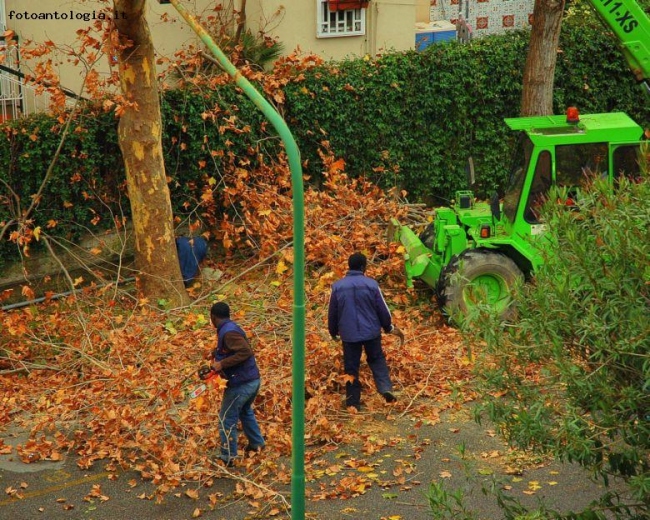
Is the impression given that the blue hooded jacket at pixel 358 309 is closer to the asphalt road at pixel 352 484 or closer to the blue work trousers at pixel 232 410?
the asphalt road at pixel 352 484

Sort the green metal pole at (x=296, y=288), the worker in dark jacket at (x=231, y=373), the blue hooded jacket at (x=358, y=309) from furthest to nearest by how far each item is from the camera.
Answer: the blue hooded jacket at (x=358, y=309) → the worker in dark jacket at (x=231, y=373) → the green metal pole at (x=296, y=288)

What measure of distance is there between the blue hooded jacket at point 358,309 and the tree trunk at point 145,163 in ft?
13.7

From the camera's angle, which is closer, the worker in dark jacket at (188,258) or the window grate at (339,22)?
the worker in dark jacket at (188,258)

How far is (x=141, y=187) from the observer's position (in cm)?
1472

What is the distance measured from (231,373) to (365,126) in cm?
904

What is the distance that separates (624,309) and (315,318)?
313 inches

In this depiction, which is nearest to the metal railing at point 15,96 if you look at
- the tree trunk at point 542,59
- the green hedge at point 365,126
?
the green hedge at point 365,126

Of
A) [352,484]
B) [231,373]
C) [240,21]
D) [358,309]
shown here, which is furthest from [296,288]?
[240,21]

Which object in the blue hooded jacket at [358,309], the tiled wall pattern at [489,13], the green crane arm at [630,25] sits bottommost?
the blue hooded jacket at [358,309]

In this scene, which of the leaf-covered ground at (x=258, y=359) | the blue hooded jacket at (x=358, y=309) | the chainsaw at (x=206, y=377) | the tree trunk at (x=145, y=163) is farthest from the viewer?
the tree trunk at (x=145, y=163)

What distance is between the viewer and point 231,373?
10133mm

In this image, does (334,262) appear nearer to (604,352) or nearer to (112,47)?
(112,47)

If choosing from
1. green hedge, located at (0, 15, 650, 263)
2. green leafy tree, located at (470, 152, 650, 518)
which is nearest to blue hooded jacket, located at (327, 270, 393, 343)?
green leafy tree, located at (470, 152, 650, 518)

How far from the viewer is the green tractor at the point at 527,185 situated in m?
13.3
